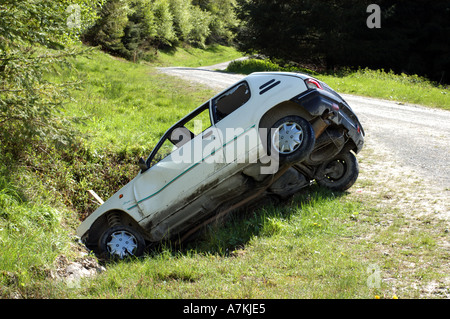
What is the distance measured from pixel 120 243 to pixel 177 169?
1.42 m

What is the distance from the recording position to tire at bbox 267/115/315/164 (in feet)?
18.1

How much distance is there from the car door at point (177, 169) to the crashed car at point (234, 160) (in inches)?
0.6

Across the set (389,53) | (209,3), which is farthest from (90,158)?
(209,3)

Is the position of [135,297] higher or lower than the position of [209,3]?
lower

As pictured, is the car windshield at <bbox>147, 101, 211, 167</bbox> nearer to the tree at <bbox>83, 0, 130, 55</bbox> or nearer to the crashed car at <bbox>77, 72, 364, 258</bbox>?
the crashed car at <bbox>77, 72, 364, 258</bbox>

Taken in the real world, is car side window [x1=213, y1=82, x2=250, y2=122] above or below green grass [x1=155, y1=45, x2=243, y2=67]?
below

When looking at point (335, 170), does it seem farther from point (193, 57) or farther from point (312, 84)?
point (193, 57)

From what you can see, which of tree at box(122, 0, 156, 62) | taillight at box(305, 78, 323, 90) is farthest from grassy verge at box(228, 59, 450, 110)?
tree at box(122, 0, 156, 62)

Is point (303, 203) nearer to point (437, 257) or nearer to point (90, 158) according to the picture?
point (437, 257)

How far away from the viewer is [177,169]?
5.95 metres

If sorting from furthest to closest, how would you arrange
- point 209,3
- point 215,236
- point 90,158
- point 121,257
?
point 209,3 → point 90,158 → point 121,257 → point 215,236

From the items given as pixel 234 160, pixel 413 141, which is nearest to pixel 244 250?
pixel 234 160
